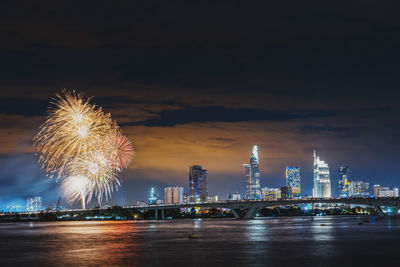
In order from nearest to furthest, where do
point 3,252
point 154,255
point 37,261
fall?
1. point 37,261
2. point 154,255
3. point 3,252

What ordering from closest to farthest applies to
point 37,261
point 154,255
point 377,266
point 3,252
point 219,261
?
point 377,266
point 219,261
point 37,261
point 154,255
point 3,252

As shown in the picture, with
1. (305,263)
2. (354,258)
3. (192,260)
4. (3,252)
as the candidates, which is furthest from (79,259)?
(354,258)

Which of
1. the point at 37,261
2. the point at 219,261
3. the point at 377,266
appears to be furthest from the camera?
the point at 37,261

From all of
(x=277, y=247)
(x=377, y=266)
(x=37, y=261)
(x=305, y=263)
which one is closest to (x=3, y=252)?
(x=37, y=261)

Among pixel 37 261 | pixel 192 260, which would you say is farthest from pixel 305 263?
pixel 37 261

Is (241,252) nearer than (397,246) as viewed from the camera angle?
Yes

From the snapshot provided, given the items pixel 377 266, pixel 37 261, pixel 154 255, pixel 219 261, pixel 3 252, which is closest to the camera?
pixel 377 266

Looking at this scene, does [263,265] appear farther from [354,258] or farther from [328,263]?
[354,258]

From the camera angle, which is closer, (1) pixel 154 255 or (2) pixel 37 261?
(2) pixel 37 261

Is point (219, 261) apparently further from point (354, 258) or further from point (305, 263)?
point (354, 258)
